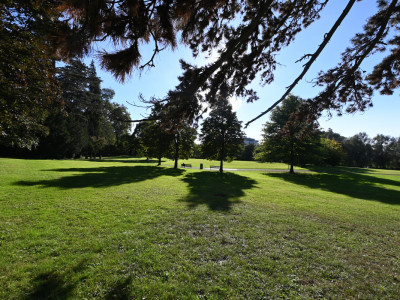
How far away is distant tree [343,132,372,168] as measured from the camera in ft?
232

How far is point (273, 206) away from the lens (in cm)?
905

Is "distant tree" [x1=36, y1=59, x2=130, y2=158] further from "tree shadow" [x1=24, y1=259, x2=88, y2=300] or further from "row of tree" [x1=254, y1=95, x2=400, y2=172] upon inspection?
"tree shadow" [x1=24, y1=259, x2=88, y2=300]

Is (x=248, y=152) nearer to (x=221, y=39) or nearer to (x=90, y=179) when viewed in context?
(x=90, y=179)

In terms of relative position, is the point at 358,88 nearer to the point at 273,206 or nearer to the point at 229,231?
the point at 229,231

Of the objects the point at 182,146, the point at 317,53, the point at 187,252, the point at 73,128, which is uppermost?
the point at 73,128

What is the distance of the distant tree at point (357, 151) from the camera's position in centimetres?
7075

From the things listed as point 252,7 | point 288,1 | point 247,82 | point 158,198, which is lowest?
point 158,198

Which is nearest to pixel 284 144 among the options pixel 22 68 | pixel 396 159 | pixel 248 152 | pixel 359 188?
pixel 359 188

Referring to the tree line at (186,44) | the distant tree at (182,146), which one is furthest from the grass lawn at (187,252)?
the distant tree at (182,146)

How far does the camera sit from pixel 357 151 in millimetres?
71062

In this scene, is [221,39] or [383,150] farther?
[383,150]

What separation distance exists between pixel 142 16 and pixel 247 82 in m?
2.35

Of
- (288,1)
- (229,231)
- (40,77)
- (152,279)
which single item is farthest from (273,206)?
(40,77)

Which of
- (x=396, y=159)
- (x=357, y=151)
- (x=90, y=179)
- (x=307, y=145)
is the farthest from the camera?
(x=357, y=151)
